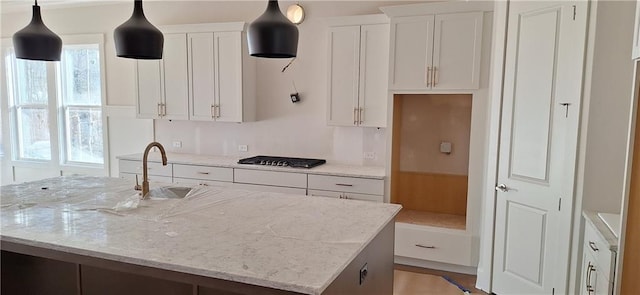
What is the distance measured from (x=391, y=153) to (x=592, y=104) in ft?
5.62

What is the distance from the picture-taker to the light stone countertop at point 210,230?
154 cm

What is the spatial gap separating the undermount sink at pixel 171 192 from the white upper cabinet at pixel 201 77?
172cm

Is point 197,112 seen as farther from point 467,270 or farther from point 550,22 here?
point 550,22

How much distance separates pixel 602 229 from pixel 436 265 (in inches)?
72.3

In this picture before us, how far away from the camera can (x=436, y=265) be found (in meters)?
3.83

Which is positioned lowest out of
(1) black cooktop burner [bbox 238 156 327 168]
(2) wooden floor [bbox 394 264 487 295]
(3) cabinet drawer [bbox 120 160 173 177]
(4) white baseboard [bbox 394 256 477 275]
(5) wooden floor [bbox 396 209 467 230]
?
(2) wooden floor [bbox 394 264 487 295]

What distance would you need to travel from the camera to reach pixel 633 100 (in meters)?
1.79

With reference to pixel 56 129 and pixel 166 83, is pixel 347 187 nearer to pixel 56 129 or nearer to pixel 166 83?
pixel 166 83

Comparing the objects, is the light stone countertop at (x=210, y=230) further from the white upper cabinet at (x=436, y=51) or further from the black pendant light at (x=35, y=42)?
the white upper cabinet at (x=436, y=51)

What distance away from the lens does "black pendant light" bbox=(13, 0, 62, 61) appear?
7.91 feet

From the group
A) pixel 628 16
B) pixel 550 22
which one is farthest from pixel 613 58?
pixel 550 22

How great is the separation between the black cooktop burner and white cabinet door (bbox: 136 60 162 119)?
126 centimetres

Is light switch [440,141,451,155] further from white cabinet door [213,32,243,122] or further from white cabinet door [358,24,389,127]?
white cabinet door [213,32,243,122]

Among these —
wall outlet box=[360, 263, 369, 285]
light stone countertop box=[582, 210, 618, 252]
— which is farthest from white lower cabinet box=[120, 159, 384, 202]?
wall outlet box=[360, 263, 369, 285]
